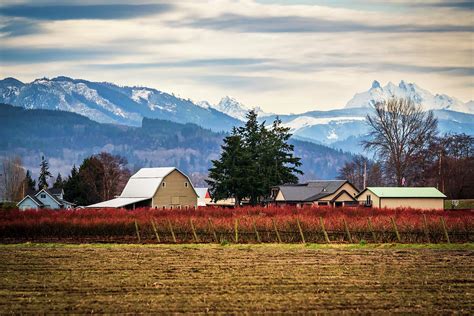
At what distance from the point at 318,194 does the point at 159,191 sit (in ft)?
61.2

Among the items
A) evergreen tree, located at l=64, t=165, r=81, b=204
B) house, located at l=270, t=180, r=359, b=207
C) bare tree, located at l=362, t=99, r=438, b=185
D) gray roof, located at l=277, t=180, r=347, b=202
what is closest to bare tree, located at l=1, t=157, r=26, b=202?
evergreen tree, located at l=64, t=165, r=81, b=204

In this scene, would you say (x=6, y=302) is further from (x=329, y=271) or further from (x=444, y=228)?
(x=444, y=228)

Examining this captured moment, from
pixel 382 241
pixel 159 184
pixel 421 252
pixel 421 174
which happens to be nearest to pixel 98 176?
pixel 159 184

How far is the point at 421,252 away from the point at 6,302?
21804 mm

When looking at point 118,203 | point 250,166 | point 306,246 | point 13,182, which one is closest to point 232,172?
point 250,166

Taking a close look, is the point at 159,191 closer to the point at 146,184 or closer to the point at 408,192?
the point at 146,184

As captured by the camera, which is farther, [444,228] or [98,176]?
[98,176]

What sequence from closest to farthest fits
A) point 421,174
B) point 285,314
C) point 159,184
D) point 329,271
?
point 285,314, point 329,271, point 159,184, point 421,174

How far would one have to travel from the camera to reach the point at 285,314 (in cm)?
2139

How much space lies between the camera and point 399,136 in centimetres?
10919

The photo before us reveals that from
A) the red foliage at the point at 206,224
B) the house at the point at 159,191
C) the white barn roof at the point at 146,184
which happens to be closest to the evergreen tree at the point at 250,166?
the house at the point at 159,191

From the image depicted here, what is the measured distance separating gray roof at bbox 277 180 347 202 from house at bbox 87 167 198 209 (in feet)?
39.0

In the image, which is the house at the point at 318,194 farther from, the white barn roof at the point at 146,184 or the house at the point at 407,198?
the white barn roof at the point at 146,184

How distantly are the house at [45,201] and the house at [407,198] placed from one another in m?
47.2
